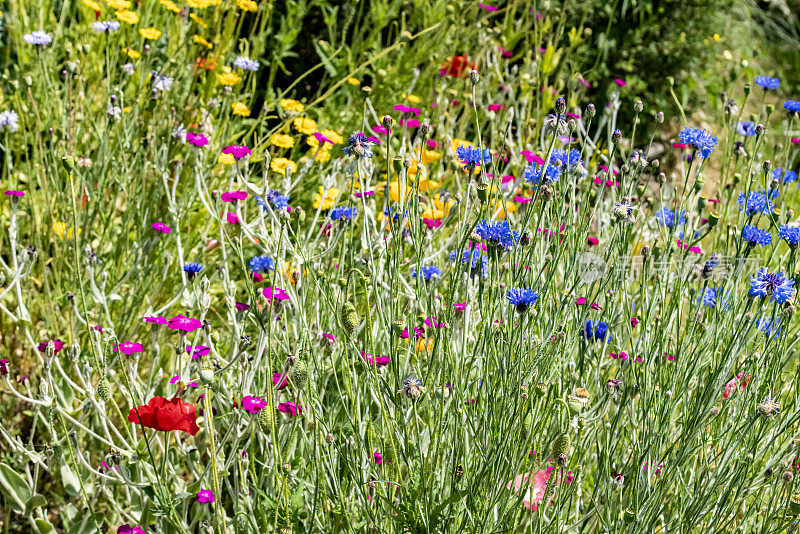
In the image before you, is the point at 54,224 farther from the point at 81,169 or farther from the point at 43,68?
the point at 43,68

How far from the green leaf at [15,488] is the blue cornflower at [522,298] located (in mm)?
1002

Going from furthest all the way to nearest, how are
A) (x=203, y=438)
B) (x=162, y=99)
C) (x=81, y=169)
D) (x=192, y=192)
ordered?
(x=162, y=99) → (x=192, y=192) → (x=81, y=169) → (x=203, y=438)

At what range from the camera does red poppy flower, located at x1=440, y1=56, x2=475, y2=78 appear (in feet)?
10.4

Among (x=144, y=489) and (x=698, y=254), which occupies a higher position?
(x=698, y=254)

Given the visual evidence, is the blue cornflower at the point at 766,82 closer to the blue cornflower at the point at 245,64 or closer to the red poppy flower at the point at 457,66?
the red poppy flower at the point at 457,66

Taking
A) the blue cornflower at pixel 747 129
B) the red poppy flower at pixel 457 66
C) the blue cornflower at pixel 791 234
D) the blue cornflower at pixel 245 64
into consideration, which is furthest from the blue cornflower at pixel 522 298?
the red poppy flower at pixel 457 66

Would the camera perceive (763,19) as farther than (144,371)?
Yes

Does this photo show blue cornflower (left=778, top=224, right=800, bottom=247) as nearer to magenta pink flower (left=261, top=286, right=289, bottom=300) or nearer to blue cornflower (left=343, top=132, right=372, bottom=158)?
blue cornflower (left=343, top=132, right=372, bottom=158)

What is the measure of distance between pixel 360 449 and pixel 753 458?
26.8 inches

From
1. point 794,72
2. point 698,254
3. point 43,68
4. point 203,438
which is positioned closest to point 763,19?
point 794,72

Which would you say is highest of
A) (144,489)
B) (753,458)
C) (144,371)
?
(753,458)

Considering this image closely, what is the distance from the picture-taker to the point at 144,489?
138cm

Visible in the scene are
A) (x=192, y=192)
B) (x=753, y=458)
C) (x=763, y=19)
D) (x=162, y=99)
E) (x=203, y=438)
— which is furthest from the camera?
(x=763, y=19)

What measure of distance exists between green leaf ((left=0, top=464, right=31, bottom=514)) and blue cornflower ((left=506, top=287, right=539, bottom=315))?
3.29ft
